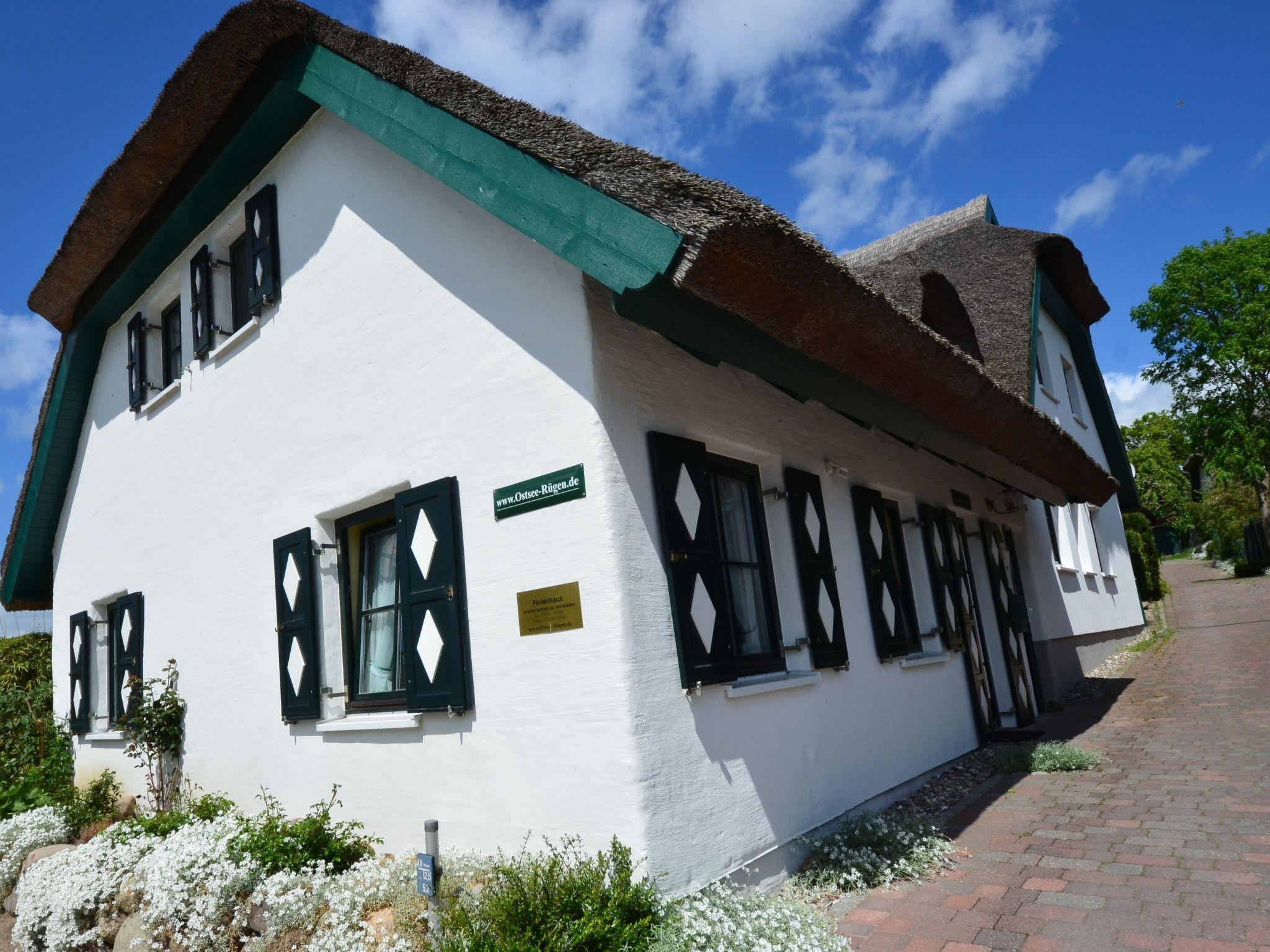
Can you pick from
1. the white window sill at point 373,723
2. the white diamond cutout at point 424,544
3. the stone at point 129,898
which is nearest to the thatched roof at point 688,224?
the white diamond cutout at point 424,544

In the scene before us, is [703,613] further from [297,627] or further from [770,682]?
[297,627]

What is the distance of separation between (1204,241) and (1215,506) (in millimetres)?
9468

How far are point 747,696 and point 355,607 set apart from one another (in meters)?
2.51

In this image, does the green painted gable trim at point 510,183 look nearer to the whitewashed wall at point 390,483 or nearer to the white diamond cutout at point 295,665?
the whitewashed wall at point 390,483

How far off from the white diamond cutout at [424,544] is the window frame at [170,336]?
14.2 ft

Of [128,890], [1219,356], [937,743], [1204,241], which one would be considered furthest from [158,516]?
[1204,241]

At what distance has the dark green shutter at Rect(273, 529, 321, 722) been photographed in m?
5.27

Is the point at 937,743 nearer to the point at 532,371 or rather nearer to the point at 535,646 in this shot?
the point at 535,646

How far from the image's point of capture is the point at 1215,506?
3259 cm

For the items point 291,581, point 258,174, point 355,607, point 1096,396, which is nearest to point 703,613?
point 355,607

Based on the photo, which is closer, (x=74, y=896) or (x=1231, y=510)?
(x=74, y=896)

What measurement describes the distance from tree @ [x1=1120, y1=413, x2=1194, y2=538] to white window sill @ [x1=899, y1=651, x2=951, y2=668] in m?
43.9

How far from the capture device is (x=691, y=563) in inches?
163

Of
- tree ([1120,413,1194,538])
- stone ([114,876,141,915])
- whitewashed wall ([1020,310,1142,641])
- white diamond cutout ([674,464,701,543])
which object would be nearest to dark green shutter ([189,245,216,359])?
stone ([114,876,141,915])
